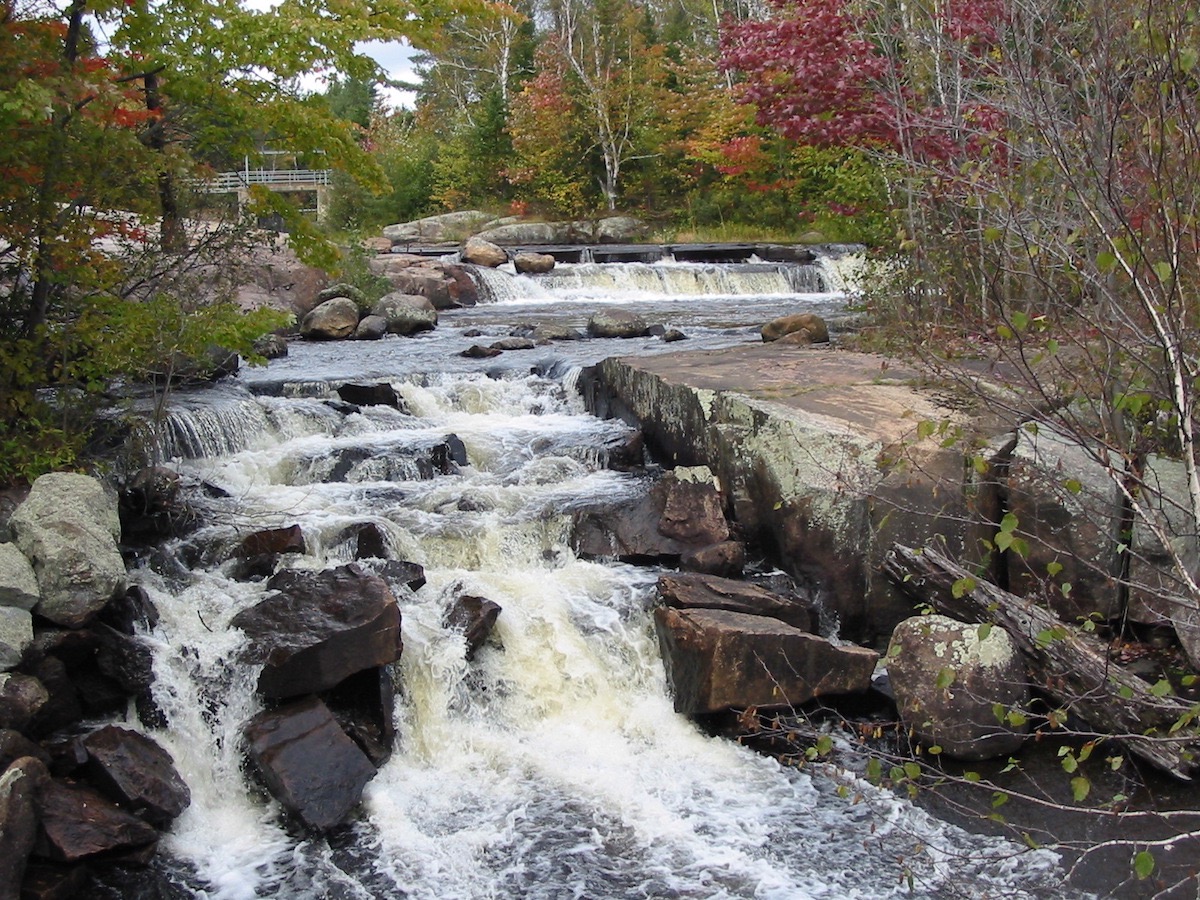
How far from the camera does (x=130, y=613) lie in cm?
584

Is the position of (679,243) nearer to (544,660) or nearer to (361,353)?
(361,353)

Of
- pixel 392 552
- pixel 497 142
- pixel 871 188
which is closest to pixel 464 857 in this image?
pixel 392 552

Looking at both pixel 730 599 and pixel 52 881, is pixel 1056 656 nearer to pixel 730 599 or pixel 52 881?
pixel 730 599

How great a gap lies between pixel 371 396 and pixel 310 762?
205 inches

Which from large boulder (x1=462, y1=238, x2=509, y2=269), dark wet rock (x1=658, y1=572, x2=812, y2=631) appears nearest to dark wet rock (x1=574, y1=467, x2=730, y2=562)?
dark wet rock (x1=658, y1=572, x2=812, y2=631)

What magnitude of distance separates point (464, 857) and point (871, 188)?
7.80 meters

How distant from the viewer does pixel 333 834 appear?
491 centimetres

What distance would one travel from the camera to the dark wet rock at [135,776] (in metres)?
4.75

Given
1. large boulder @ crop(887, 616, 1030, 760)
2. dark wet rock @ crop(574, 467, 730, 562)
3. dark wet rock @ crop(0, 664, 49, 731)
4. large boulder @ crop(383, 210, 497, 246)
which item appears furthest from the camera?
large boulder @ crop(383, 210, 497, 246)

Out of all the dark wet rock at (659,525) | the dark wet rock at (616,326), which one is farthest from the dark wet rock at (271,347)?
the dark wet rock at (659,525)

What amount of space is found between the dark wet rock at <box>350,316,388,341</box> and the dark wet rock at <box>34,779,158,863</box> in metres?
9.81

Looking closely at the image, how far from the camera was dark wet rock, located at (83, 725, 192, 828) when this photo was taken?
4750mm

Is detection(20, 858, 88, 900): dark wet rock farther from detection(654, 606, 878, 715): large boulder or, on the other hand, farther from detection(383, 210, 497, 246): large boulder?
detection(383, 210, 497, 246): large boulder

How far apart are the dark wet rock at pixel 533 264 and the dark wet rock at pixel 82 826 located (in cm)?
1580
